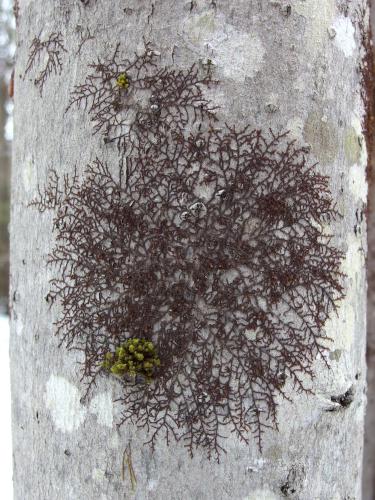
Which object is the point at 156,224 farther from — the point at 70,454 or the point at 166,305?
the point at 70,454

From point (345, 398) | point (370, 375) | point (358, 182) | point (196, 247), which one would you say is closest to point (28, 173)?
point (196, 247)

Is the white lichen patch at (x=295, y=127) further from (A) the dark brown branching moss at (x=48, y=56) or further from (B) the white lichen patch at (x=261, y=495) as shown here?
(B) the white lichen patch at (x=261, y=495)

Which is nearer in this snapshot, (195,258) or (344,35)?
(195,258)

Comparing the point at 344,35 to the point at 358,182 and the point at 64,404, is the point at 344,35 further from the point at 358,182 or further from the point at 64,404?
the point at 64,404

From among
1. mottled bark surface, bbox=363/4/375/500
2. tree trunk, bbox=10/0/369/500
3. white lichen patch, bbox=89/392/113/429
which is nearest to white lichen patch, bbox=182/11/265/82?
tree trunk, bbox=10/0/369/500

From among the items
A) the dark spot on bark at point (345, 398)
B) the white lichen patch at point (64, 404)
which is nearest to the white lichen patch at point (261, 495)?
the dark spot on bark at point (345, 398)

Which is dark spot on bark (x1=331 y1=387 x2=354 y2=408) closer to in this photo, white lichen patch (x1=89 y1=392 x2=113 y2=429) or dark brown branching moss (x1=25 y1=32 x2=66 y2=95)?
white lichen patch (x1=89 y1=392 x2=113 y2=429)

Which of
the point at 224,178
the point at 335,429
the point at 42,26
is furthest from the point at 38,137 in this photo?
the point at 335,429
